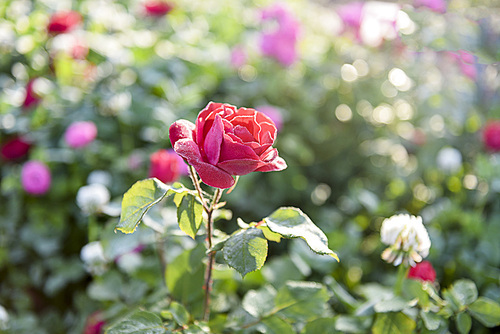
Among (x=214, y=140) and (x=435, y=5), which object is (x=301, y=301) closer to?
(x=214, y=140)

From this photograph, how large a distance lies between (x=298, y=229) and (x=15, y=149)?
1230 millimetres

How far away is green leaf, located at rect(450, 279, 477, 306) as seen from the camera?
847 mm

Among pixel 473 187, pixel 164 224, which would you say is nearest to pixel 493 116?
pixel 473 187

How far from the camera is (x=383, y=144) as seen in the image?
1878mm

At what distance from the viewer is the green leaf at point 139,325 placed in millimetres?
685

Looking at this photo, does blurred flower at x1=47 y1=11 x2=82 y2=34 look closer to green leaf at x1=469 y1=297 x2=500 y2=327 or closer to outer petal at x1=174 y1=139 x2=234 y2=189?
outer petal at x1=174 y1=139 x2=234 y2=189

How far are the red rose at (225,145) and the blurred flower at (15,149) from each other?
109 cm

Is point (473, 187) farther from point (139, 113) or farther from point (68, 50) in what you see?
point (68, 50)

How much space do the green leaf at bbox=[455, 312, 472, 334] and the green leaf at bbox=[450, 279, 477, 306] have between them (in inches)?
0.8

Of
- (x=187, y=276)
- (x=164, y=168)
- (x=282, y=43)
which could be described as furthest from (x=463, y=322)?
(x=282, y=43)

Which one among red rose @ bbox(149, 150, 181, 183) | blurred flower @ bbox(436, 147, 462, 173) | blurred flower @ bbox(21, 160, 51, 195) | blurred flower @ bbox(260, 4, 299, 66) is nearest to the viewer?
red rose @ bbox(149, 150, 181, 183)

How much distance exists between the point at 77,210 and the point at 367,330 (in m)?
1.01

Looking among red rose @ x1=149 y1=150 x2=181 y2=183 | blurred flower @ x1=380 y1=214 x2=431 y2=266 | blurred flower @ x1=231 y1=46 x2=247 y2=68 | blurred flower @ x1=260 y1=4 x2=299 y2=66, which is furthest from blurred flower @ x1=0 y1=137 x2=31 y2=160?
blurred flower @ x1=380 y1=214 x2=431 y2=266

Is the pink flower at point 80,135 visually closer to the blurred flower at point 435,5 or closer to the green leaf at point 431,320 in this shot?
the green leaf at point 431,320
